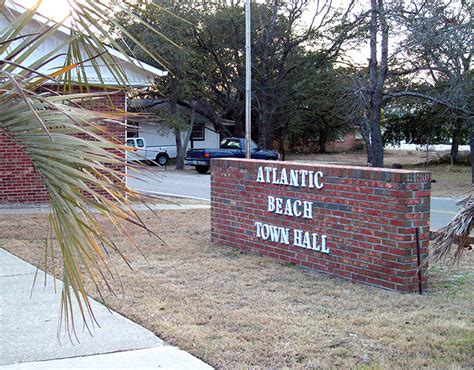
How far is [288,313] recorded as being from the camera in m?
6.30

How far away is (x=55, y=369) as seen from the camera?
4867 mm

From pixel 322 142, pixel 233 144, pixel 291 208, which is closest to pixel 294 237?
pixel 291 208

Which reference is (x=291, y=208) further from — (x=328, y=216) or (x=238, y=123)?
(x=238, y=123)

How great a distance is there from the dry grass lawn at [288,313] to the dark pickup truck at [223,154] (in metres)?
22.2

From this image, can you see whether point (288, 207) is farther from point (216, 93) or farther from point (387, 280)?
point (216, 93)

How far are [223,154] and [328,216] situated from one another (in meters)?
23.6

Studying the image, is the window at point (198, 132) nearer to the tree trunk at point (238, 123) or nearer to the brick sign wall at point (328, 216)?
the tree trunk at point (238, 123)

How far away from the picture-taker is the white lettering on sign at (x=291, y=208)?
27.9ft

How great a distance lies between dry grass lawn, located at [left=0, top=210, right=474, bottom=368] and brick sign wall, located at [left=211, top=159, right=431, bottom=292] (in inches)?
10.9

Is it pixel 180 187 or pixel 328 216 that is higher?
pixel 328 216

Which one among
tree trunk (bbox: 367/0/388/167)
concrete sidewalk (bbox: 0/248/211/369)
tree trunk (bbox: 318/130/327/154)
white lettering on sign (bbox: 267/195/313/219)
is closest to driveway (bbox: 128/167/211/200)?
tree trunk (bbox: 367/0/388/167)

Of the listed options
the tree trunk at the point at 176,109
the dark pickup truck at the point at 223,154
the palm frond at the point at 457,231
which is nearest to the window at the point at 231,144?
the dark pickup truck at the point at 223,154

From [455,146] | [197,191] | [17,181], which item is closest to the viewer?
[17,181]

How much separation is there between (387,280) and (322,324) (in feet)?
5.94
